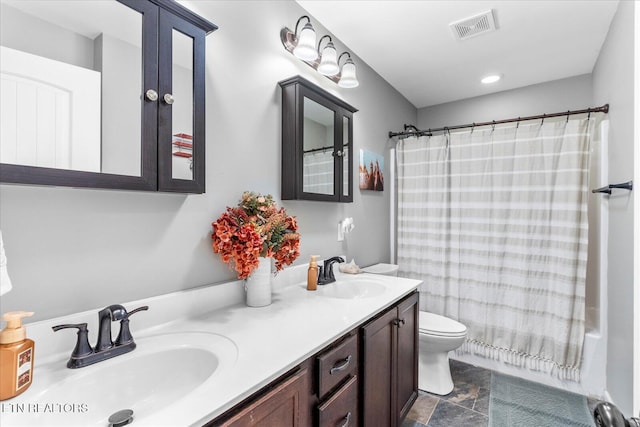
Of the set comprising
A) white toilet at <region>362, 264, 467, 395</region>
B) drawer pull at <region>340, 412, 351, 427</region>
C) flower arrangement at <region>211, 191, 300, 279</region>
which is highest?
flower arrangement at <region>211, 191, 300, 279</region>

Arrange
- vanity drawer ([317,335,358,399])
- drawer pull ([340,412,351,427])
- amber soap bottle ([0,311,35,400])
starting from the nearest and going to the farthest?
amber soap bottle ([0,311,35,400]) < vanity drawer ([317,335,358,399]) < drawer pull ([340,412,351,427])

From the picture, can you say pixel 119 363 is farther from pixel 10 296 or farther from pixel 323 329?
pixel 323 329

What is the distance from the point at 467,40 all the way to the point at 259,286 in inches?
86.0

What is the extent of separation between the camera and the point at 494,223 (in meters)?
2.52

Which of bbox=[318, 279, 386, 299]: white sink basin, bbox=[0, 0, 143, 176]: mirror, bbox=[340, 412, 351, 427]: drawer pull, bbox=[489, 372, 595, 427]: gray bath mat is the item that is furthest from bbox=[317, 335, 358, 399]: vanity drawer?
bbox=[489, 372, 595, 427]: gray bath mat

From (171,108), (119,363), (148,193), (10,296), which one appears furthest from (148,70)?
(119,363)

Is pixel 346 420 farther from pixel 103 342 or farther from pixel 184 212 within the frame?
pixel 184 212

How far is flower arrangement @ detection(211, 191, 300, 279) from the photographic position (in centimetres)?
122

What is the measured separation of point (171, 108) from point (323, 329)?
94 centimetres

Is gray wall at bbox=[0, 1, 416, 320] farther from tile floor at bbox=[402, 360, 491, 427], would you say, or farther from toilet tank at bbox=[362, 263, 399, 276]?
tile floor at bbox=[402, 360, 491, 427]

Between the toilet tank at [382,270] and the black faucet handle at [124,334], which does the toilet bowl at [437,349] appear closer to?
the toilet tank at [382,270]

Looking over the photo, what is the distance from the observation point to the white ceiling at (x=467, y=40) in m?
1.84

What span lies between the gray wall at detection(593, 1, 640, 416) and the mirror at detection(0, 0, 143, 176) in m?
2.21

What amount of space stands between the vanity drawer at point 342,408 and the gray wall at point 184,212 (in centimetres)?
67
